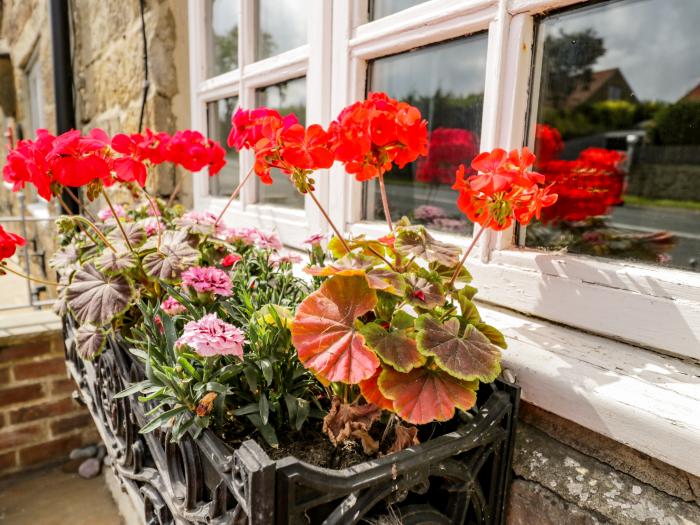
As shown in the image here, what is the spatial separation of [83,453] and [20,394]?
431 mm

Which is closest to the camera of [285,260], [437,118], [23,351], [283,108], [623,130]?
[285,260]

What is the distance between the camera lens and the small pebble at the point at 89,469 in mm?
2244

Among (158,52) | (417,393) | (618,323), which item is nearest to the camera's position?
(417,393)

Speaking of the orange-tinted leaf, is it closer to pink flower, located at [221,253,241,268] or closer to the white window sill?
the white window sill

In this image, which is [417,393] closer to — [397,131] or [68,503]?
[397,131]

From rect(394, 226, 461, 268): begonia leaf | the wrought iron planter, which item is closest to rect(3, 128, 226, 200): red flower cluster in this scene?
the wrought iron planter

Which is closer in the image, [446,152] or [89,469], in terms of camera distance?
[446,152]

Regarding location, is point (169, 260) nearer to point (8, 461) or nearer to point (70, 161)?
point (70, 161)

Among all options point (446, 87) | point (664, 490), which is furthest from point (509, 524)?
point (446, 87)

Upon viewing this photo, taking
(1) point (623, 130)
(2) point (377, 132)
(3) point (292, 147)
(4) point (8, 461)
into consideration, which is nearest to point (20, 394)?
(4) point (8, 461)

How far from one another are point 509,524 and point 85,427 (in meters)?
2.28

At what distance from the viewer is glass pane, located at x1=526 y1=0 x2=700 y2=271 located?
0.99 m

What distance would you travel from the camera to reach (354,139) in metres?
0.68

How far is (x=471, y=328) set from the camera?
2.20 ft
